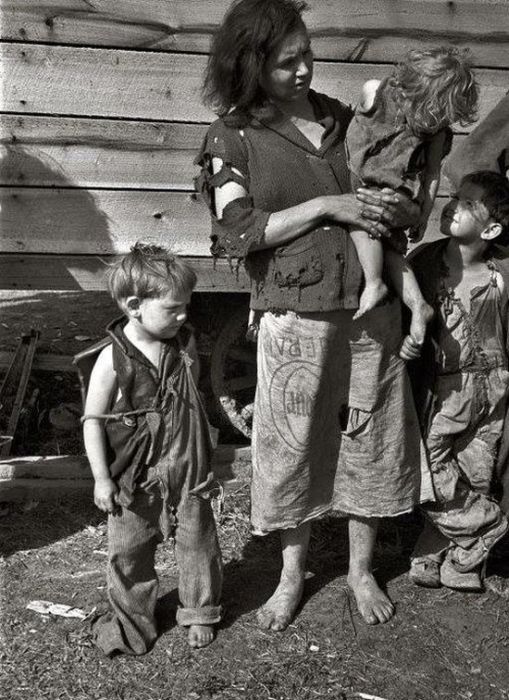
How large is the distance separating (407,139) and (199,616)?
1.82 meters

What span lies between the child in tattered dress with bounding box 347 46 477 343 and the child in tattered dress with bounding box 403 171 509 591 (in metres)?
0.23

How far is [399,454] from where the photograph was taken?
3.52 metres

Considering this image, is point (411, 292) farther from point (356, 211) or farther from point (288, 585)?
point (288, 585)

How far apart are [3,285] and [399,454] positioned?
2.05 metres

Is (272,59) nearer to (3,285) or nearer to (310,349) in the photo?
(310,349)

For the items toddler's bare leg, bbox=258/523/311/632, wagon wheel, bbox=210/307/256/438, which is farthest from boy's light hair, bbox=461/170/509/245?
wagon wheel, bbox=210/307/256/438

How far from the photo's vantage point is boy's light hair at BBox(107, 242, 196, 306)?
300cm

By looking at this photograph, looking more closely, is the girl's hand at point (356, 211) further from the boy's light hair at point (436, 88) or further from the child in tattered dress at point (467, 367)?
the child in tattered dress at point (467, 367)

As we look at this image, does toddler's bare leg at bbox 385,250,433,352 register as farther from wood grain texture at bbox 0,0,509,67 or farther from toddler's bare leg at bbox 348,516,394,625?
wood grain texture at bbox 0,0,509,67

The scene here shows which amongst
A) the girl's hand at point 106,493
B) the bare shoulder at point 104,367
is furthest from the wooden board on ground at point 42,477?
the bare shoulder at point 104,367

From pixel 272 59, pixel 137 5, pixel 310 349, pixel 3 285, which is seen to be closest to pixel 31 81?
pixel 137 5

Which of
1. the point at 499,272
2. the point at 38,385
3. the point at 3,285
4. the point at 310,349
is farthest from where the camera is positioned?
the point at 38,385

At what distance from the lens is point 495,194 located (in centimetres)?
334

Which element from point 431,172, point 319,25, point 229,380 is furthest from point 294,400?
point 229,380
